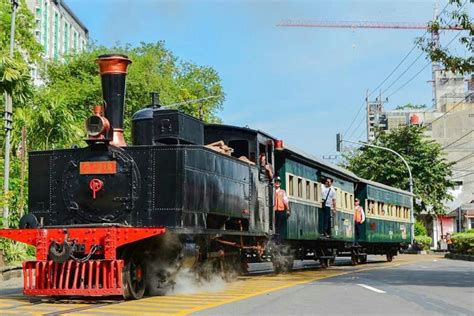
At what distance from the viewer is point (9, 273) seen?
16.2 meters

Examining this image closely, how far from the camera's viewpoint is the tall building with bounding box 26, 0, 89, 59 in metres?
72.6

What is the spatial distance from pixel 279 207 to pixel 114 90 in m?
6.28

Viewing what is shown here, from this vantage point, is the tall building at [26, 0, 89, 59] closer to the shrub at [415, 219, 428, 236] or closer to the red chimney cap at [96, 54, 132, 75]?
the shrub at [415, 219, 428, 236]

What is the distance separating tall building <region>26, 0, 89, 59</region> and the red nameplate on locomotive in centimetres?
5982

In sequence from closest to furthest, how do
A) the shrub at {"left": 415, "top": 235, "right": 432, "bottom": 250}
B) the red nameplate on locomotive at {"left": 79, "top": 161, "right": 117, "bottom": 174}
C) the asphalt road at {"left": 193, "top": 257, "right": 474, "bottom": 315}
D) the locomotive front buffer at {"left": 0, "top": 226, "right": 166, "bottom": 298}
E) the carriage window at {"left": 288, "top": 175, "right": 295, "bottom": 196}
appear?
the asphalt road at {"left": 193, "top": 257, "right": 474, "bottom": 315} < the locomotive front buffer at {"left": 0, "top": 226, "right": 166, "bottom": 298} < the red nameplate on locomotive at {"left": 79, "top": 161, "right": 117, "bottom": 174} < the carriage window at {"left": 288, "top": 175, "right": 295, "bottom": 196} < the shrub at {"left": 415, "top": 235, "right": 432, "bottom": 250}

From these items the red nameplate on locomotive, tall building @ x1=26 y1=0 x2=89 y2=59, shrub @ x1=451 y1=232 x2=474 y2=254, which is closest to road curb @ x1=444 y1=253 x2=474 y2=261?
shrub @ x1=451 y1=232 x2=474 y2=254

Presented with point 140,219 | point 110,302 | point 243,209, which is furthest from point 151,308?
point 243,209

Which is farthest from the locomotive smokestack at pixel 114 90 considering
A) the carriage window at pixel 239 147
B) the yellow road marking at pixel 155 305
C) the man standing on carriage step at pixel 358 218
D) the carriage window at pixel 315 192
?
the man standing on carriage step at pixel 358 218

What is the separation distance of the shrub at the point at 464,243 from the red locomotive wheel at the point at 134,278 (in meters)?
22.9

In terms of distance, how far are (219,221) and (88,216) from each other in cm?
274

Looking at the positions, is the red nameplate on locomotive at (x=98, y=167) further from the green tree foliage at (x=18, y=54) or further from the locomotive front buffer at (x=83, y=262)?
the green tree foliage at (x=18, y=54)

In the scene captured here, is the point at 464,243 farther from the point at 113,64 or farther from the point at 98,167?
the point at 98,167

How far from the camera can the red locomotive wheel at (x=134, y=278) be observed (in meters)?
9.94

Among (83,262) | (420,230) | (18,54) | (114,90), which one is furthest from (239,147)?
(420,230)
